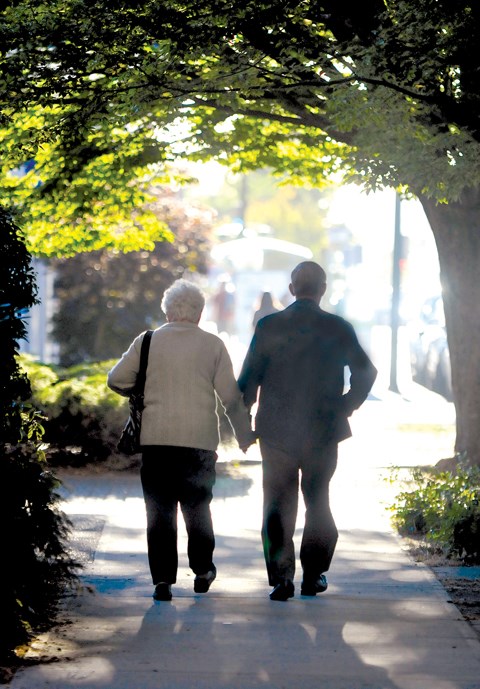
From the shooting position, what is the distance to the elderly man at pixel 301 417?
723 centimetres

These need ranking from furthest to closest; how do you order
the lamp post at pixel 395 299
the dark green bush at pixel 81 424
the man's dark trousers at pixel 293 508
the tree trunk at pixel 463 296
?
the lamp post at pixel 395 299
the dark green bush at pixel 81 424
the tree trunk at pixel 463 296
the man's dark trousers at pixel 293 508

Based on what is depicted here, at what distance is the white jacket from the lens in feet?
23.6

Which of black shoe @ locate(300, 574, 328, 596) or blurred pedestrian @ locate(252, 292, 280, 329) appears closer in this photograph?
black shoe @ locate(300, 574, 328, 596)

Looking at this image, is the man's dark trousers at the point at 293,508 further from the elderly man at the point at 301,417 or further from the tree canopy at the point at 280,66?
the tree canopy at the point at 280,66

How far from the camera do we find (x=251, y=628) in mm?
6445

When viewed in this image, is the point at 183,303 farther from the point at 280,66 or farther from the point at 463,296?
the point at 463,296

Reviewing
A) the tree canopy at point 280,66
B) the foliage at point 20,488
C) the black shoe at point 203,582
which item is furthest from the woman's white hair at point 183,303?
the tree canopy at point 280,66

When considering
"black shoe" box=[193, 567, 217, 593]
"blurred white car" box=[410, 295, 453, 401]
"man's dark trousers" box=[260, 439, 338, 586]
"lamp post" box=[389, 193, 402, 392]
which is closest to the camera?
"man's dark trousers" box=[260, 439, 338, 586]

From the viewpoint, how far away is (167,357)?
729 centimetres

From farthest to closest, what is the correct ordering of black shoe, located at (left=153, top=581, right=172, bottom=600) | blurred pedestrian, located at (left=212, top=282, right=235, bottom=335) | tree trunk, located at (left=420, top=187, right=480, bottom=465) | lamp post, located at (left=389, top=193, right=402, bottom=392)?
1. blurred pedestrian, located at (left=212, top=282, right=235, bottom=335)
2. lamp post, located at (left=389, top=193, right=402, bottom=392)
3. tree trunk, located at (left=420, top=187, right=480, bottom=465)
4. black shoe, located at (left=153, top=581, right=172, bottom=600)

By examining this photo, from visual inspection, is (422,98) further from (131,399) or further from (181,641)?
(181,641)

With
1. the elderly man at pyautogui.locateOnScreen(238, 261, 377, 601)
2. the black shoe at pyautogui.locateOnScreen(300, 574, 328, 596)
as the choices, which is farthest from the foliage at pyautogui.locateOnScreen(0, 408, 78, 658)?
the black shoe at pyautogui.locateOnScreen(300, 574, 328, 596)

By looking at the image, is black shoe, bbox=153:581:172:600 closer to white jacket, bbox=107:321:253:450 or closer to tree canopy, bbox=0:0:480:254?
white jacket, bbox=107:321:253:450

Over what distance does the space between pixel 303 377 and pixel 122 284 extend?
17.8 meters
